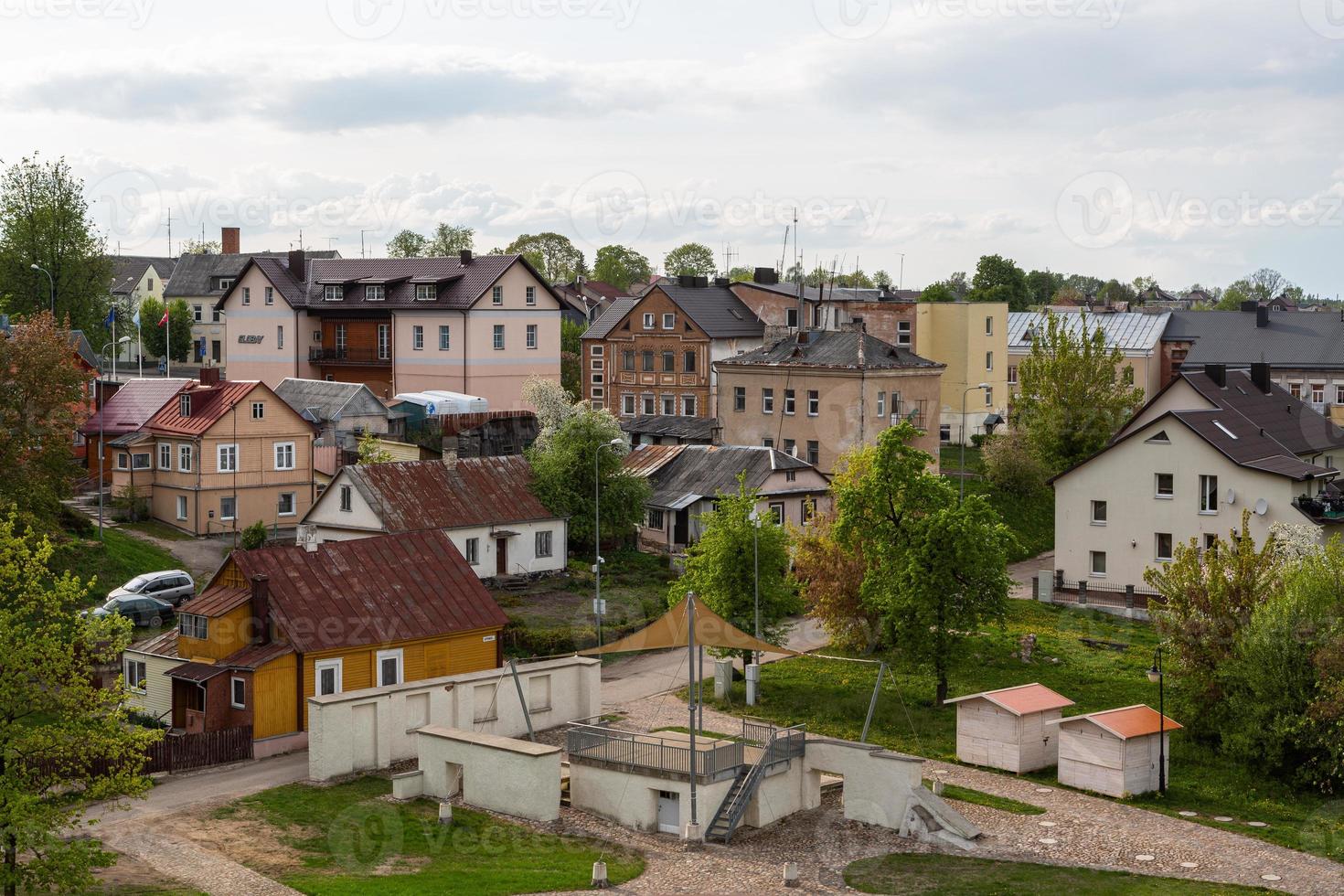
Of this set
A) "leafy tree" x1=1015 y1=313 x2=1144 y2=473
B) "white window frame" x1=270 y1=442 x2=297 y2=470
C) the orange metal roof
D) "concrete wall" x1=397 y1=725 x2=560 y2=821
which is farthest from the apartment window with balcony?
"white window frame" x1=270 y1=442 x2=297 y2=470

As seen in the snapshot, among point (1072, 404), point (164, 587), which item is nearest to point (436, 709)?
point (164, 587)

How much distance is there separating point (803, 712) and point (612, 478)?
19497mm

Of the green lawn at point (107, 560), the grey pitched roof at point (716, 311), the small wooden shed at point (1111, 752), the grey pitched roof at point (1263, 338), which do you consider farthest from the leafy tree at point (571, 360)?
the small wooden shed at point (1111, 752)

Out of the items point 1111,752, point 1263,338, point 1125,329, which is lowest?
point 1111,752

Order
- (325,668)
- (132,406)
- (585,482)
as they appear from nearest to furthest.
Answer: (325,668) < (585,482) < (132,406)

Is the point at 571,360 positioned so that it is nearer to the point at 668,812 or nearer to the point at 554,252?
the point at 554,252

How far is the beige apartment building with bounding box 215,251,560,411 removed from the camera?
74.4m

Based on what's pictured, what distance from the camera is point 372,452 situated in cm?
5941

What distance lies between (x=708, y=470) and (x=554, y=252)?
92.4 metres

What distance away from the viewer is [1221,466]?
4831cm

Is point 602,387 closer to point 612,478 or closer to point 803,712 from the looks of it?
point 612,478

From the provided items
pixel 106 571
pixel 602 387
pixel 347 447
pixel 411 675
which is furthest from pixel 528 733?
pixel 602 387

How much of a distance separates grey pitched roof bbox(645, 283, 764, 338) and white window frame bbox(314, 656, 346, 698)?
146ft

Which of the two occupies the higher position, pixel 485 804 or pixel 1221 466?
pixel 1221 466
